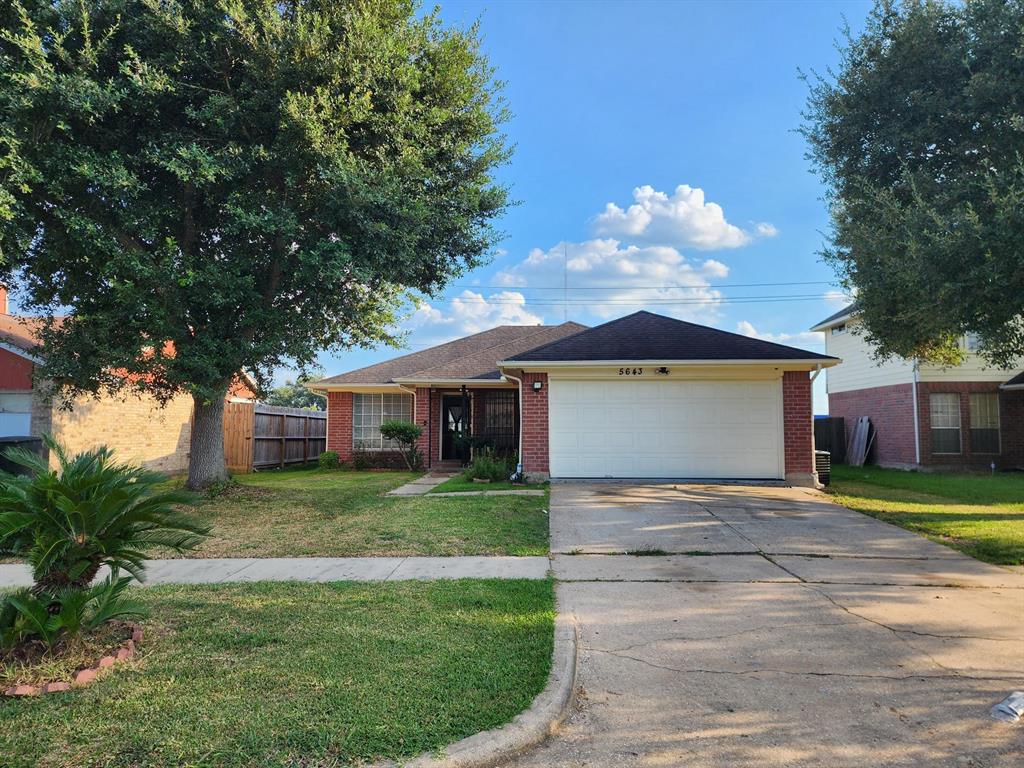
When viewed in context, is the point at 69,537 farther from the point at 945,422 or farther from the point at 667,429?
the point at 945,422

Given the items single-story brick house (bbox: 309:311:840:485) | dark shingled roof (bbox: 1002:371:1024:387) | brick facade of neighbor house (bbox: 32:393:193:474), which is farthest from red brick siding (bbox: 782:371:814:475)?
brick facade of neighbor house (bbox: 32:393:193:474)

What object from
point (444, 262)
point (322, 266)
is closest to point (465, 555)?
point (322, 266)

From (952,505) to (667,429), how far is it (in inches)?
207

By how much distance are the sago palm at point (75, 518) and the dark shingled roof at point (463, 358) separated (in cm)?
1275

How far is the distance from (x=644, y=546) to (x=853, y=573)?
226 centimetres

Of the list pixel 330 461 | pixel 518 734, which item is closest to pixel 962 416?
pixel 330 461

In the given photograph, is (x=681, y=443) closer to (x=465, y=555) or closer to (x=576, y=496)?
(x=576, y=496)

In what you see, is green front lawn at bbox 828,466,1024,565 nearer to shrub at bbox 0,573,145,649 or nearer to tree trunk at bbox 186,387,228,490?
shrub at bbox 0,573,145,649

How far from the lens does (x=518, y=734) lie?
301cm

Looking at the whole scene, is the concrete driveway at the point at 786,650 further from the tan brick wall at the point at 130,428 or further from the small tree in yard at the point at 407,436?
the tan brick wall at the point at 130,428

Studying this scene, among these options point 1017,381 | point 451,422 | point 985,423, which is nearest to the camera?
point 1017,381

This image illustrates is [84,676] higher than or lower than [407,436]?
lower

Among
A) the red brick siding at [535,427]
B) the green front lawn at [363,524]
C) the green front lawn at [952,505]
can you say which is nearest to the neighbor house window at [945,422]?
the green front lawn at [952,505]

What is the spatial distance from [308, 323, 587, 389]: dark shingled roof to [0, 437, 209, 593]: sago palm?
41.8 ft
